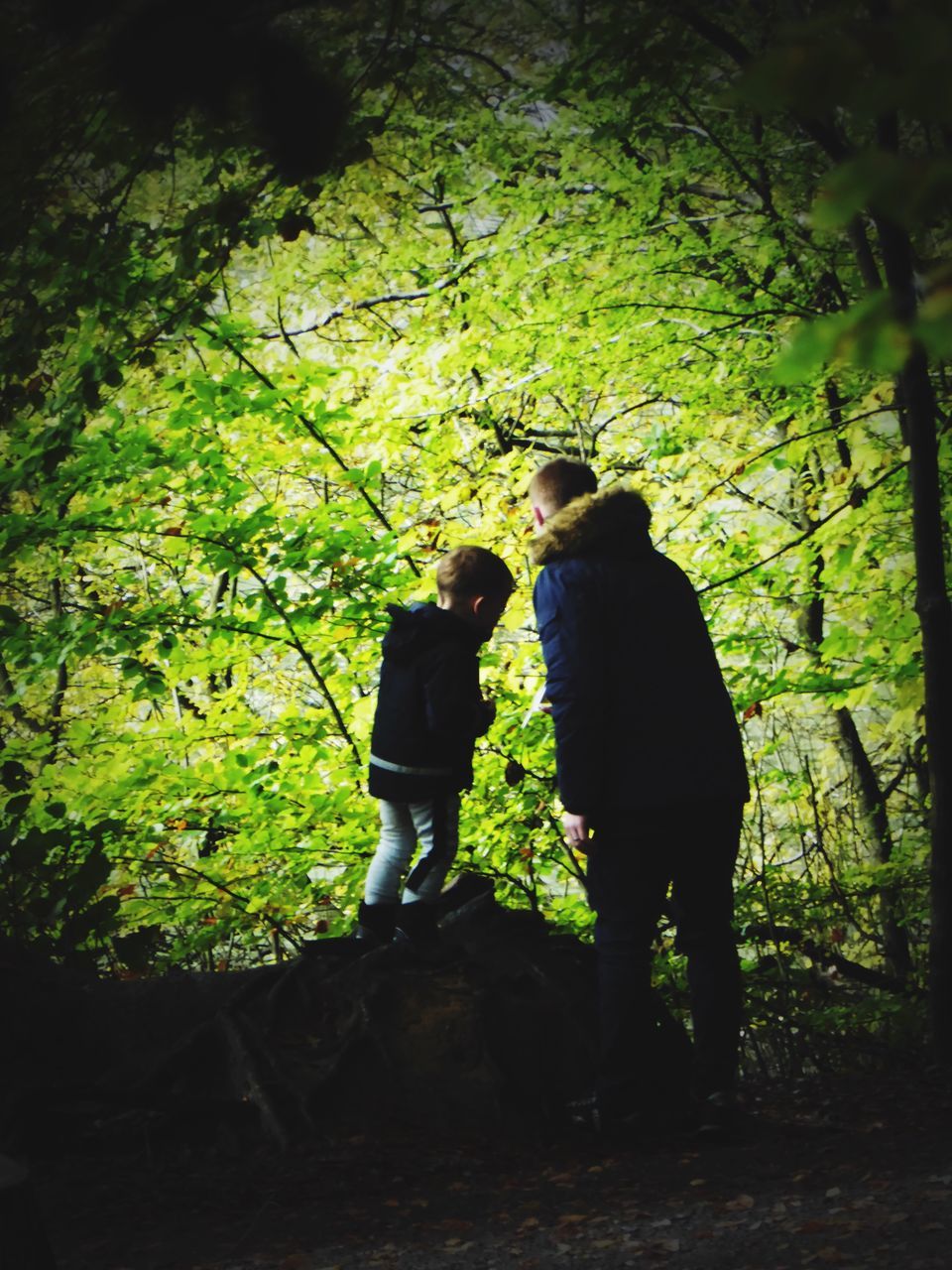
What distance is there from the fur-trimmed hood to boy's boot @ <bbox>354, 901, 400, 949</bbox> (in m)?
1.69

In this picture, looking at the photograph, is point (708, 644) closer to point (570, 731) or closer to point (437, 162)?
point (570, 731)

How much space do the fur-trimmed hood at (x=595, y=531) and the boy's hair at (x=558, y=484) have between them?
0.18m

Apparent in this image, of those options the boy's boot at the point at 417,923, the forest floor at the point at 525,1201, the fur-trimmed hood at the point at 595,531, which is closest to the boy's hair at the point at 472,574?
the fur-trimmed hood at the point at 595,531

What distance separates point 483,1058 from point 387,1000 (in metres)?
0.38

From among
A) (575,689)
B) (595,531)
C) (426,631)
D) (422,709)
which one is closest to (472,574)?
(426,631)

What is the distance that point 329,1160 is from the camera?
10.3ft

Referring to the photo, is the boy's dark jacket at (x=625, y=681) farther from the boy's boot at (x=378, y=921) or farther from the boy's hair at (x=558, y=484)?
the boy's boot at (x=378, y=921)

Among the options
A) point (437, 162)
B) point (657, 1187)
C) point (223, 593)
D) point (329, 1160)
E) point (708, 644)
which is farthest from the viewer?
point (223, 593)

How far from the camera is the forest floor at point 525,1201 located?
94.7 inches

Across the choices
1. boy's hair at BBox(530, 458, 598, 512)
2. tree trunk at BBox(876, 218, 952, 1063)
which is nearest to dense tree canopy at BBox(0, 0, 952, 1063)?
tree trunk at BBox(876, 218, 952, 1063)

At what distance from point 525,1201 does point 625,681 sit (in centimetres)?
144

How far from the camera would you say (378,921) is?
14.1ft

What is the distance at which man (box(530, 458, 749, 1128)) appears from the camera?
10.3 feet

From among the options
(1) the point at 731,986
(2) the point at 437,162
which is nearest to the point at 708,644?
(1) the point at 731,986
